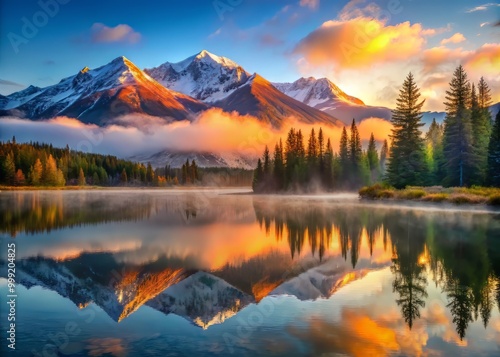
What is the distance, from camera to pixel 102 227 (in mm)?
32781

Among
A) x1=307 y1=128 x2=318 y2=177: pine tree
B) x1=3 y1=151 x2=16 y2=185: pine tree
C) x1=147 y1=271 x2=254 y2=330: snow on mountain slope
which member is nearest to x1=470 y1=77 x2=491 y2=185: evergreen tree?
x1=307 y1=128 x2=318 y2=177: pine tree

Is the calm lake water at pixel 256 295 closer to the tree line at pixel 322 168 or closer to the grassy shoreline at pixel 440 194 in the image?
the grassy shoreline at pixel 440 194

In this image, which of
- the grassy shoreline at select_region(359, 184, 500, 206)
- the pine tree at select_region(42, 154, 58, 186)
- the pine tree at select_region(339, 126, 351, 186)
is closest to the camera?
the grassy shoreline at select_region(359, 184, 500, 206)

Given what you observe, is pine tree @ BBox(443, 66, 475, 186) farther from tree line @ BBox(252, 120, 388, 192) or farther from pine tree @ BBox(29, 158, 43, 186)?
pine tree @ BBox(29, 158, 43, 186)

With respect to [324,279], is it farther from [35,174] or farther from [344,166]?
[35,174]

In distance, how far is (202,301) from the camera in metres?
13.3

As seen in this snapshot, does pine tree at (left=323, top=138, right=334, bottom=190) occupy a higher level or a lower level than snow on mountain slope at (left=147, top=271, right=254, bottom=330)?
higher

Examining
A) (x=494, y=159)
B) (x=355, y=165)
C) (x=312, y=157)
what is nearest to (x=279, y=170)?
(x=312, y=157)

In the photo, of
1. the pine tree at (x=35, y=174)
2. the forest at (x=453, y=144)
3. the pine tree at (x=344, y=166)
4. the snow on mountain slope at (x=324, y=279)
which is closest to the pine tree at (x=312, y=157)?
the pine tree at (x=344, y=166)

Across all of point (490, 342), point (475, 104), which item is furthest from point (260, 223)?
point (475, 104)

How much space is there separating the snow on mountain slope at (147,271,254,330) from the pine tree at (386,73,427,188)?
58847mm

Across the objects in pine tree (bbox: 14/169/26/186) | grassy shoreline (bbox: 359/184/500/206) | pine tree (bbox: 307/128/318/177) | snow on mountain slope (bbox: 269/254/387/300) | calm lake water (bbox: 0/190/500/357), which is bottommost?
snow on mountain slope (bbox: 269/254/387/300)

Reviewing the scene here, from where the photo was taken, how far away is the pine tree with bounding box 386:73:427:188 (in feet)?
225

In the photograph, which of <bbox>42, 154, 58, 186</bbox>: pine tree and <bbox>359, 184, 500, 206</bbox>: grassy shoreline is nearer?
<bbox>359, 184, 500, 206</bbox>: grassy shoreline
